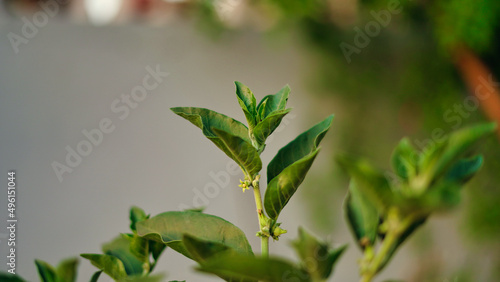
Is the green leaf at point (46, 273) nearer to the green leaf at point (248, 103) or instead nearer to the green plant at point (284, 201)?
the green plant at point (284, 201)

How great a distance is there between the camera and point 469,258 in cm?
216

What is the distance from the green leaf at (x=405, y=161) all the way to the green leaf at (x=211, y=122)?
0.14m

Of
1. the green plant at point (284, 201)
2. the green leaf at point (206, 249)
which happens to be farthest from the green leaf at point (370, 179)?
the green leaf at point (206, 249)

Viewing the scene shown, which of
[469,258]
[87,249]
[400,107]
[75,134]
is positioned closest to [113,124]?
[75,134]

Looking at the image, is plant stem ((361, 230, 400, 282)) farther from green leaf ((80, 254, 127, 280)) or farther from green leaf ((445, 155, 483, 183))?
green leaf ((80, 254, 127, 280))

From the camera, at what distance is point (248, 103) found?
19.1 inches

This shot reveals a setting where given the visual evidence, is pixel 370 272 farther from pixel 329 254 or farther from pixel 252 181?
pixel 252 181

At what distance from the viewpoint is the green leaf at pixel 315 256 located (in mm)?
336

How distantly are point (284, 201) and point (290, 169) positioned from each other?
0.04m

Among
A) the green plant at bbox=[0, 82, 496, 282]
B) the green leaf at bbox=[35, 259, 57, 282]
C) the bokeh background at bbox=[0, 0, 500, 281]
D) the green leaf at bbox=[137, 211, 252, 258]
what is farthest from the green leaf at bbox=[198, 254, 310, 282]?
the bokeh background at bbox=[0, 0, 500, 281]
